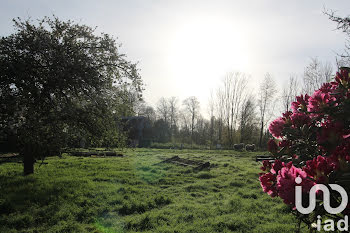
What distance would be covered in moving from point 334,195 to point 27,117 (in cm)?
734

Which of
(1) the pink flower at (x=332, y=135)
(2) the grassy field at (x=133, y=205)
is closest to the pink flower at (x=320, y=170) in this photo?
(1) the pink flower at (x=332, y=135)

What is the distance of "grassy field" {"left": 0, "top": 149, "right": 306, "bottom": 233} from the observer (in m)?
4.97

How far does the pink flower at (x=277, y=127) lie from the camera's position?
230cm

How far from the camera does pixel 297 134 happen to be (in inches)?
84.9

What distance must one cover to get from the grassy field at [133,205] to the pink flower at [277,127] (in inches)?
128

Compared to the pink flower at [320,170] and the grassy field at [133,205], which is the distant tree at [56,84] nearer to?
the grassy field at [133,205]

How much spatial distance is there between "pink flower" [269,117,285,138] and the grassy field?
326 centimetres

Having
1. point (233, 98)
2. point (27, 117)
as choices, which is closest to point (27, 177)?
point (27, 117)

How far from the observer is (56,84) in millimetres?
7082

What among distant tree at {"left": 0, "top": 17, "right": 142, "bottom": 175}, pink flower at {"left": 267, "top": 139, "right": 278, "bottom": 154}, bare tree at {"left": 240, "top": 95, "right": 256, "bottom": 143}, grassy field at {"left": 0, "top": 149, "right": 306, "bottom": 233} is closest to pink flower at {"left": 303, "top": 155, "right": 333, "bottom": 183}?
pink flower at {"left": 267, "top": 139, "right": 278, "bottom": 154}

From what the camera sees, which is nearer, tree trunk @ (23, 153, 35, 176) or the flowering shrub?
the flowering shrub

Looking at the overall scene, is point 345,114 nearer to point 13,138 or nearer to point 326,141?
point 326,141

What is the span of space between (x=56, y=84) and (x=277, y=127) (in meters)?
6.79

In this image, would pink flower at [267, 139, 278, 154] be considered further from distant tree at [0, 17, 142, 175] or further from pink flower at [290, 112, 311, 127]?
distant tree at [0, 17, 142, 175]
